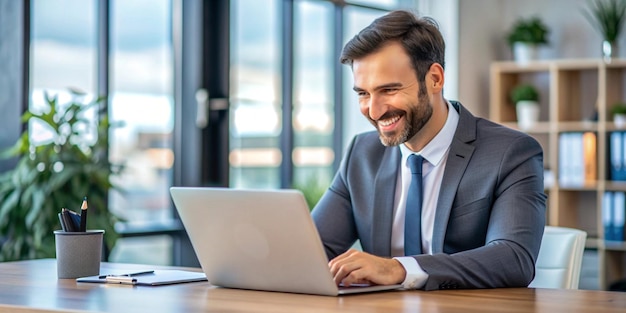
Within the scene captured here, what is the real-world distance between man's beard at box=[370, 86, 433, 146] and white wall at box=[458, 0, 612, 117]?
143 inches

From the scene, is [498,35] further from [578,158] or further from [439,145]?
[439,145]

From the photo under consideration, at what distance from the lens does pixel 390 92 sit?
7.39 feet

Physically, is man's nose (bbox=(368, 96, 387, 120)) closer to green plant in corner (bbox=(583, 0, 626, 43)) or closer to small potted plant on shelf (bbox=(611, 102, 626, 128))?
small potted plant on shelf (bbox=(611, 102, 626, 128))

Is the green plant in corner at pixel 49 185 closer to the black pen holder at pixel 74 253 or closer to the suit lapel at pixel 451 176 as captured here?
the black pen holder at pixel 74 253

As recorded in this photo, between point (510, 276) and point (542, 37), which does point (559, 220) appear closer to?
point (542, 37)

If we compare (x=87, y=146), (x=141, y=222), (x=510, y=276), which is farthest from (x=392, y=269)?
(x=141, y=222)

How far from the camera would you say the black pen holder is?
2.15 m

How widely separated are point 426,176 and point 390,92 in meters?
0.25

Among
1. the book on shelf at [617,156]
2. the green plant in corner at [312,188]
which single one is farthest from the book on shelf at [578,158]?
the green plant in corner at [312,188]

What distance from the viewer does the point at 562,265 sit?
232 cm

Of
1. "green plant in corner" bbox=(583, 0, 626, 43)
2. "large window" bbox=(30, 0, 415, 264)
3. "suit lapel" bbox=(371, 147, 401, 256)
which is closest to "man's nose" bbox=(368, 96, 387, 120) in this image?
"suit lapel" bbox=(371, 147, 401, 256)

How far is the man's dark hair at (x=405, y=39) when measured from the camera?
2262 mm

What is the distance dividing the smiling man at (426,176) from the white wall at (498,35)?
353 centimetres

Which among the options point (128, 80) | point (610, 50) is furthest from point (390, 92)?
point (610, 50)
